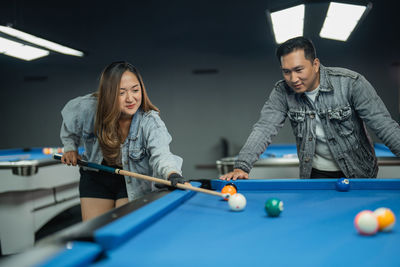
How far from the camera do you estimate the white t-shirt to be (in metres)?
2.05

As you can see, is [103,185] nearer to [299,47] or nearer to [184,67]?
[299,47]

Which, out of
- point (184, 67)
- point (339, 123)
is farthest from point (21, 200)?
point (184, 67)

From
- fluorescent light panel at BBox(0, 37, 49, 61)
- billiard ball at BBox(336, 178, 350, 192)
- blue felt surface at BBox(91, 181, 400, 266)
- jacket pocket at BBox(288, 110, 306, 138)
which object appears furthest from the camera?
fluorescent light panel at BBox(0, 37, 49, 61)

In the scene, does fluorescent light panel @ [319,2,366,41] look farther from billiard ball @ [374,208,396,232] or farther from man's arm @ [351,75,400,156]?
billiard ball @ [374,208,396,232]

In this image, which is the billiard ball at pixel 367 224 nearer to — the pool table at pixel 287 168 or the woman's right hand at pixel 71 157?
the woman's right hand at pixel 71 157

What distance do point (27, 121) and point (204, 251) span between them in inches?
227

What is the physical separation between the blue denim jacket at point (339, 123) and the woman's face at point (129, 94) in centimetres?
64

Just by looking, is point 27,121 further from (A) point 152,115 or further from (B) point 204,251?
(B) point 204,251

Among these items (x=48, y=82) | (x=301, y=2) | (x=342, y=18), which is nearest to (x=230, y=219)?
(x=301, y=2)

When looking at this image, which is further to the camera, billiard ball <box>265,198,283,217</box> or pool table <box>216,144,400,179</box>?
pool table <box>216,144,400,179</box>

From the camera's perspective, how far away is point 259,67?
5.21 meters

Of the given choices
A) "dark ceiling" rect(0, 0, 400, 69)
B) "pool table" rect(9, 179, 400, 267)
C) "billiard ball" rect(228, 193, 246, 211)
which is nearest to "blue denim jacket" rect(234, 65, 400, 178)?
"pool table" rect(9, 179, 400, 267)

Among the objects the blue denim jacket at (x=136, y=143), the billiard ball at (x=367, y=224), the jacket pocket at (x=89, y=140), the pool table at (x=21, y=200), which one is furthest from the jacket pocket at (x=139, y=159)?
the pool table at (x=21, y=200)

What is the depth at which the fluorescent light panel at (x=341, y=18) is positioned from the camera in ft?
8.68
